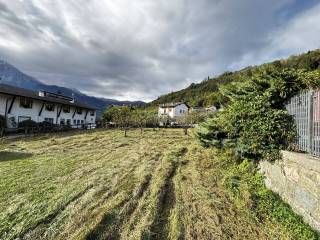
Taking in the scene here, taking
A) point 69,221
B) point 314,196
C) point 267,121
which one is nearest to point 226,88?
point 267,121

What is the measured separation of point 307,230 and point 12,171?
10.5 m

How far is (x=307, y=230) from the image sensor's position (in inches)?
184

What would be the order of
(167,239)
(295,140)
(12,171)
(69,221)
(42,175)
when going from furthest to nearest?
(12,171) < (42,175) < (295,140) < (69,221) < (167,239)

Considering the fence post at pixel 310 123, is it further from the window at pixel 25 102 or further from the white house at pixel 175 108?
A: the white house at pixel 175 108

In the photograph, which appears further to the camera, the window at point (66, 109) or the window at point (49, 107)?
the window at point (66, 109)

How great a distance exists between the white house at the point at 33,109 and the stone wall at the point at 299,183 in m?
28.1

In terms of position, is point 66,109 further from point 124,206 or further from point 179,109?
point 179,109

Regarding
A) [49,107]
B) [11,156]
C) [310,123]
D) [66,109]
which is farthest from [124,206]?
[66,109]

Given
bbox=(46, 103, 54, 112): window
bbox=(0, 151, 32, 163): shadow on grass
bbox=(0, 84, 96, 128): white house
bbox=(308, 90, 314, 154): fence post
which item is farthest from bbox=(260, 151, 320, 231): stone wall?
bbox=(46, 103, 54, 112): window

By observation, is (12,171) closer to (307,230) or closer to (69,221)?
(69,221)

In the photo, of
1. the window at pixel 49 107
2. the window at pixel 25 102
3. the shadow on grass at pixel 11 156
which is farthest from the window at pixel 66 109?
the shadow on grass at pixel 11 156

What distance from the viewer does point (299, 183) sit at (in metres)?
5.36

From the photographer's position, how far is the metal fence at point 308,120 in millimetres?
5438

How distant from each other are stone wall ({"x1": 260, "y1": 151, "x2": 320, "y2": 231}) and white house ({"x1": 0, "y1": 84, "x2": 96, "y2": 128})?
2807 cm
